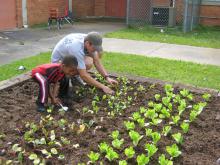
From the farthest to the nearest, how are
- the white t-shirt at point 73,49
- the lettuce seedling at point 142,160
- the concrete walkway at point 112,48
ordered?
1. the concrete walkway at point 112,48
2. the white t-shirt at point 73,49
3. the lettuce seedling at point 142,160

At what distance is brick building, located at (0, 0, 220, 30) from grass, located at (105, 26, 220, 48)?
2.70 feet

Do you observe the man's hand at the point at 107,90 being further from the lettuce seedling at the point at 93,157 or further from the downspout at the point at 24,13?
the downspout at the point at 24,13

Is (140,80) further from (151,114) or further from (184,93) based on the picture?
(151,114)

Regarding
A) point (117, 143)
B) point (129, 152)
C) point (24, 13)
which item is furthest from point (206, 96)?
point (24, 13)

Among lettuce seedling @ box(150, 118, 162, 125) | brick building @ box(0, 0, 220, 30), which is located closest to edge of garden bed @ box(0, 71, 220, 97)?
lettuce seedling @ box(150, 118, 162, 125)

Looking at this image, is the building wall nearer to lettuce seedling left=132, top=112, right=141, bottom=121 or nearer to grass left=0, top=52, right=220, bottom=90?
grass left=0, top=52, right=220, bottom=90

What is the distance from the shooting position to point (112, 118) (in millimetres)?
4727

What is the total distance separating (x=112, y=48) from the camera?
9.62 metres

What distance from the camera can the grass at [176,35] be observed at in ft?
35.7

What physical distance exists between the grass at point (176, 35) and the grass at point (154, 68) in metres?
2.75

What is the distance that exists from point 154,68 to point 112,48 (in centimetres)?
234

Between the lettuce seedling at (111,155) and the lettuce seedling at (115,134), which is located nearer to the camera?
the lettuce seedling at (111,155)

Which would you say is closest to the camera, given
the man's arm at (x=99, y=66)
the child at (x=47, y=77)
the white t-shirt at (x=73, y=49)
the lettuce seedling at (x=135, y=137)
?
the lettuce seedling at (x=135, y=137)

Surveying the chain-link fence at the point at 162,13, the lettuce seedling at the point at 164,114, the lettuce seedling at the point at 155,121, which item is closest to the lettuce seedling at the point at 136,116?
the lettuce seedling at the point at 155,121
